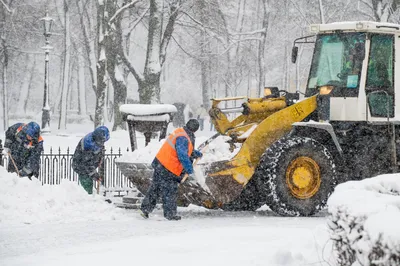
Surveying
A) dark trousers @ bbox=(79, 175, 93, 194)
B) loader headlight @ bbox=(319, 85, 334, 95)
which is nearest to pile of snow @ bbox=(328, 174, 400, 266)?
loader headlight @ bbox=(319, 85, 334, 95)

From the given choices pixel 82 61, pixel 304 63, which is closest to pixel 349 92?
pixel 304 63

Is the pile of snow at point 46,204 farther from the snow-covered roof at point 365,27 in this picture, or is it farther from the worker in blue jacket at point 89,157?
the snow-covered roof at point 365,27

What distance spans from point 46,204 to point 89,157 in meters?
1.82

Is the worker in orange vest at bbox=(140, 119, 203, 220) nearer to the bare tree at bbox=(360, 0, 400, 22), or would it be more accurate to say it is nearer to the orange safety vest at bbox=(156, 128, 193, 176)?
the orange safety vest at bbox=(156, 128, 193, 176)

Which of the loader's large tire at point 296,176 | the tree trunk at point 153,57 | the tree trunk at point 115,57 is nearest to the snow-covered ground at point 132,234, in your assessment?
the loader's large tire at point 296,176

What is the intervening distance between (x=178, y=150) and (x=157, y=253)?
347 centimetres

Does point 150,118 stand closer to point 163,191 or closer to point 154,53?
point 163,191

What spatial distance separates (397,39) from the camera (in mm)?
13227

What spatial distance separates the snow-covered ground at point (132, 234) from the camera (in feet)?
26.2

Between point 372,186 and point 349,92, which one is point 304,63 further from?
point 372,186

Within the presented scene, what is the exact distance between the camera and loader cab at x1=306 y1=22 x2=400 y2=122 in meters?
12.9

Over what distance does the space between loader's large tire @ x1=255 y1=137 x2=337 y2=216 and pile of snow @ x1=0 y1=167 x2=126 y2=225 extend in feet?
7.97

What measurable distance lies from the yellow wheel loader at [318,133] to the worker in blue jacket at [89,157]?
3.59ft

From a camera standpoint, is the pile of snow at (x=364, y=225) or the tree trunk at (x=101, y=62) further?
the tree trunk at (x=101, y=62)
